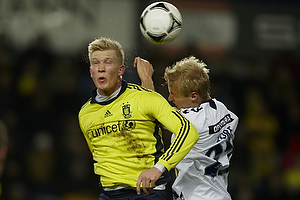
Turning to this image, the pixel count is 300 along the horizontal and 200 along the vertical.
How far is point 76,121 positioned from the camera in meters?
11.5

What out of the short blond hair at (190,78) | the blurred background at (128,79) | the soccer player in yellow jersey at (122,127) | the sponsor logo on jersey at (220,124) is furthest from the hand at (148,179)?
the blurred background at (128,79)

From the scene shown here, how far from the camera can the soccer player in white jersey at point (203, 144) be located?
5.73 meters

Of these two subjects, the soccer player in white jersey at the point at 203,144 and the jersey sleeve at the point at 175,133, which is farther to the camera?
the soccer player in white jersey at the point at 203,144

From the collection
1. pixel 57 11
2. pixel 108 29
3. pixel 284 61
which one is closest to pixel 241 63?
pixel 284 61

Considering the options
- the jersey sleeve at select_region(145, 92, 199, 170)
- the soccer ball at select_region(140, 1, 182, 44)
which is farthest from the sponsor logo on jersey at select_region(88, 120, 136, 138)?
the soccer ball at select_region(140, 1, 182, 44)

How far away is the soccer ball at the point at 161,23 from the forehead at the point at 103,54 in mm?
602

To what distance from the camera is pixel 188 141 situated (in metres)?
4.97

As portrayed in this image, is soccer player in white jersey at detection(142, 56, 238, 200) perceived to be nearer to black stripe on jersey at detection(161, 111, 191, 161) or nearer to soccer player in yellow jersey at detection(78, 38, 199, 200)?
soccer player in yellow jersey at detection(78, 38, 199, 200)

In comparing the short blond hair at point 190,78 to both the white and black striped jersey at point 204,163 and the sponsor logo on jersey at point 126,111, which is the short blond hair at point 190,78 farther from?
the sponsor logo on jersey at point 126,111

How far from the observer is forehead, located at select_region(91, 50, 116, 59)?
18.0ft

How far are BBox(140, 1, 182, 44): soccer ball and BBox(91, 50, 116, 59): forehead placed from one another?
23.7 inches

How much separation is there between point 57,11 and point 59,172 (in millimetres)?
3194

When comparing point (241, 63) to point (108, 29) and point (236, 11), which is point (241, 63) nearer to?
point (236, 11)

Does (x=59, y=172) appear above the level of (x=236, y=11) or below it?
below
